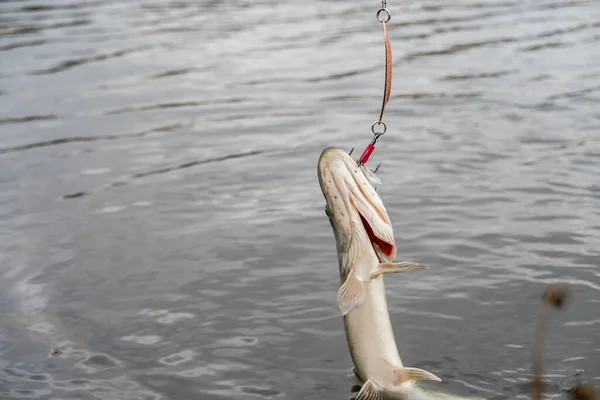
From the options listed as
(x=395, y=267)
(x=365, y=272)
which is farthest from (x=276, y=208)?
(x=395, y=267)

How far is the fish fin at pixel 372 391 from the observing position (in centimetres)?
432

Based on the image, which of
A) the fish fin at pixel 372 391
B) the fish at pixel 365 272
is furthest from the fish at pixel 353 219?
the fish fin at pixel 372 391

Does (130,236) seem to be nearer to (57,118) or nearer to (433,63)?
(57,118)

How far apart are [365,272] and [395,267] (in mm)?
198

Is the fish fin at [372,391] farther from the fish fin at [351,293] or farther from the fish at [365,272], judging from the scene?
the fish fin at [351,293]

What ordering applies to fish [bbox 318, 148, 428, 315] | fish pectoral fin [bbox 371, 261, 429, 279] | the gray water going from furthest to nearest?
the gray water < fish [bbox 318, 148, 428, 315] < fish pectoral fin [bbox 371, 261, 429, 279]

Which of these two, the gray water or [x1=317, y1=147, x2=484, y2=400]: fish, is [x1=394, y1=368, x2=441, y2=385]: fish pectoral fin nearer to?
[x1=317, y1=147, x2=484, y2=400]: fish

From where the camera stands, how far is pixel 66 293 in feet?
22.1

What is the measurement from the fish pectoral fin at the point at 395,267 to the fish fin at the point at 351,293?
0.08 metres

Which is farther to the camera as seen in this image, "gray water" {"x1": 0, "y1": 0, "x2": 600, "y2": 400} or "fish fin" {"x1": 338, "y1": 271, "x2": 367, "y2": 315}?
"gray water" {"x1": 0, "y1": 0, "x2": 600, "y2": 400}

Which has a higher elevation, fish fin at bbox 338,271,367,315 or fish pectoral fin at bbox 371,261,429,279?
fish pectoral fin at bbox 371,261,429,279

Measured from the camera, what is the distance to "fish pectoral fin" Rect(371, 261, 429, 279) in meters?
4.12

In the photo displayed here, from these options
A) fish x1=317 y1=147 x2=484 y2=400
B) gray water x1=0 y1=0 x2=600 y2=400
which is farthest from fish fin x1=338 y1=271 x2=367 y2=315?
gray water x1=0 y1=0 x2=600 y2=400

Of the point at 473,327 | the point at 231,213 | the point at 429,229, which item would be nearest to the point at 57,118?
the point at 231,213
